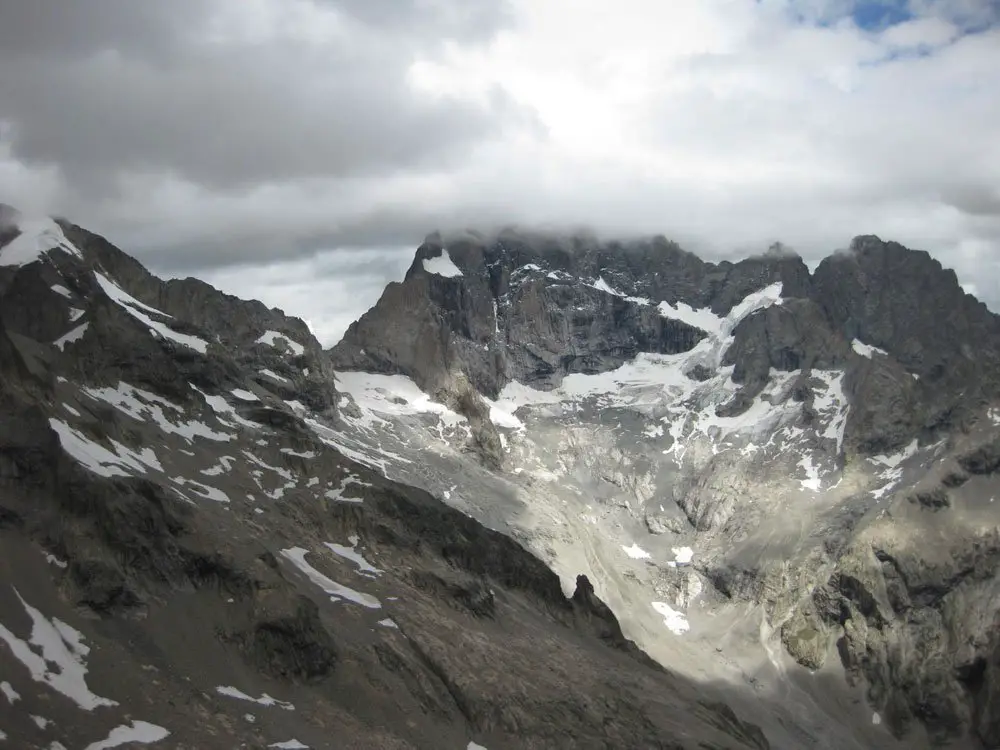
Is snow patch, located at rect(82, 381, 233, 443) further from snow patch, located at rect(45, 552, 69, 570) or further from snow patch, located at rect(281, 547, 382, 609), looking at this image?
snow patch, located at rect(45, 552, 69, 570)

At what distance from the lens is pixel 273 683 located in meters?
110

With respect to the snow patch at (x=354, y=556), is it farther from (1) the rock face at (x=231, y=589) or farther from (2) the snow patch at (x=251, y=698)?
(2) the snow patch at (x=251, y=698)

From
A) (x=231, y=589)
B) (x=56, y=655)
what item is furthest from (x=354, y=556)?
(x=56, y=655)

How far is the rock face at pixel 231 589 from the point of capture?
9788 cm

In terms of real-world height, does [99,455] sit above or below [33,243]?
below

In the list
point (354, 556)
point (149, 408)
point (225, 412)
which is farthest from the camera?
point (225, 412)

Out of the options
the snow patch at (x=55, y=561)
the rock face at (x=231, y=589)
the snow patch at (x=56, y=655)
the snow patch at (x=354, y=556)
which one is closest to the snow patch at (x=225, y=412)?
the rock face at (x=231, y=589)

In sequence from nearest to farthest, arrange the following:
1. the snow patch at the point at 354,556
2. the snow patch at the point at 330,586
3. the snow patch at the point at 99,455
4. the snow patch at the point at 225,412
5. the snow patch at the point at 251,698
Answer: the snow patch at the point at 251,698 < the snow patch at the point at 99,455 < the snow patch at the point at 330,586 < the snow patch at the point at 354,556 < the snow patch at the point at 225,412

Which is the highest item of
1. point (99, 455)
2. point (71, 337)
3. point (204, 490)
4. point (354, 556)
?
point (71, 337)

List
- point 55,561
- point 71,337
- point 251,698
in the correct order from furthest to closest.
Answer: point 71,337 → point 55,561 → point 251,698

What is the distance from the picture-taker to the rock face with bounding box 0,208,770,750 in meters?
97.9

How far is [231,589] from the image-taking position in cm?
11838

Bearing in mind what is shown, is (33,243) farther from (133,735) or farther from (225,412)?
(133,735)

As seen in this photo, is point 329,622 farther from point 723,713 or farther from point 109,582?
point 723,713
